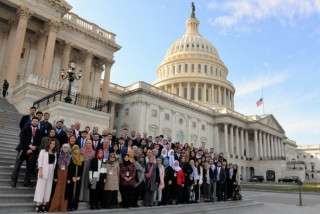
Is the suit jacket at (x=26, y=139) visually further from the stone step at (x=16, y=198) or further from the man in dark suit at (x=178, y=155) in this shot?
the man in dark suit at (x=178, y=155)

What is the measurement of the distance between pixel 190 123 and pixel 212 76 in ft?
93.3

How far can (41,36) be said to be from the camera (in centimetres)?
2642

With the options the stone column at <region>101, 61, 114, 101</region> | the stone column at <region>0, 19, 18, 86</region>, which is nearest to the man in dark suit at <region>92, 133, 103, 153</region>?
the stone column at <region>0, 19, 18, 86</region>

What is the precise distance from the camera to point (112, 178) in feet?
27.0

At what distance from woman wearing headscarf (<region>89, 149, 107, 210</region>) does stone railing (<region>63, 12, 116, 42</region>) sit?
2459 cm

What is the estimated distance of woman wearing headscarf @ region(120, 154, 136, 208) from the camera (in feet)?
28.0

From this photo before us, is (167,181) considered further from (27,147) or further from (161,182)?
(27,147)

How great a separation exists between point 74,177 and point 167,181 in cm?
390

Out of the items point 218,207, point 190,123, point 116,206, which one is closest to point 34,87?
point 116,206

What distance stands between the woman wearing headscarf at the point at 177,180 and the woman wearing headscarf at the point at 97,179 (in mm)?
3213

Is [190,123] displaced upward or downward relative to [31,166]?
upward

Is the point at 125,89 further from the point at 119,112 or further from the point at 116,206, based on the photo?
the point at 116,206

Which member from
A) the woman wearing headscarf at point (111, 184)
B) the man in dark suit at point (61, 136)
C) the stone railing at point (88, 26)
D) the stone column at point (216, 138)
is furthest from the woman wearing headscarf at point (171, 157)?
the stone column at point (216, 138)

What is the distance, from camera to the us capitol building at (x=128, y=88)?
2073cm
